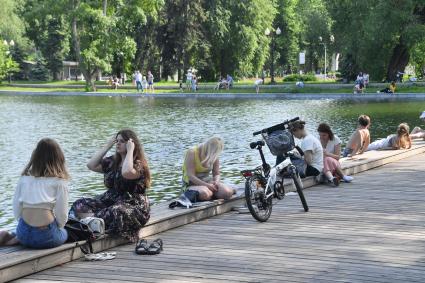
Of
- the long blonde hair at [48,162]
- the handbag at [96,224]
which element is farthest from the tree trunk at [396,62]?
the long blonde hair at [48,162]

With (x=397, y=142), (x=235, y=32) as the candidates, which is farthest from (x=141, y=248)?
(x=235, y=32)

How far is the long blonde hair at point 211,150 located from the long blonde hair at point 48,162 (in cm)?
275

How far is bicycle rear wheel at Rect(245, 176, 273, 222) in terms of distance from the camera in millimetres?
8882

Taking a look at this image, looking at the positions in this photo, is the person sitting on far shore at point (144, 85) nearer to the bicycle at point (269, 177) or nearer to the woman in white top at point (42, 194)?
the bicycle at point (269, 177)

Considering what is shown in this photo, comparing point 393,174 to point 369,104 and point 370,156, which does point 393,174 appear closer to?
point 370,156

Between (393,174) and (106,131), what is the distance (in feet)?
48.2

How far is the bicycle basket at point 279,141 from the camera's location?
9.91 meters

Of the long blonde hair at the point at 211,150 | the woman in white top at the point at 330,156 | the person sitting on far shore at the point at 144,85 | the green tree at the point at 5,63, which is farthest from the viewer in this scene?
the green tree at the point at 5,63

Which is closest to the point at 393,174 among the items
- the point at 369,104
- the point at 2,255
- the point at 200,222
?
→ the point at 200,222

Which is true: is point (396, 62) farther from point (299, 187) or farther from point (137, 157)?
point (137, 157)

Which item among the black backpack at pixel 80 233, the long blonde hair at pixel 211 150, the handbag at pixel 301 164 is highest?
the long blonde hair at pixel 211 150

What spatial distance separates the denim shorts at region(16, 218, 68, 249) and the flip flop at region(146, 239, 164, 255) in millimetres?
964

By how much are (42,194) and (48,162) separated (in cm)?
31

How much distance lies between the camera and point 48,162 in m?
6.72
